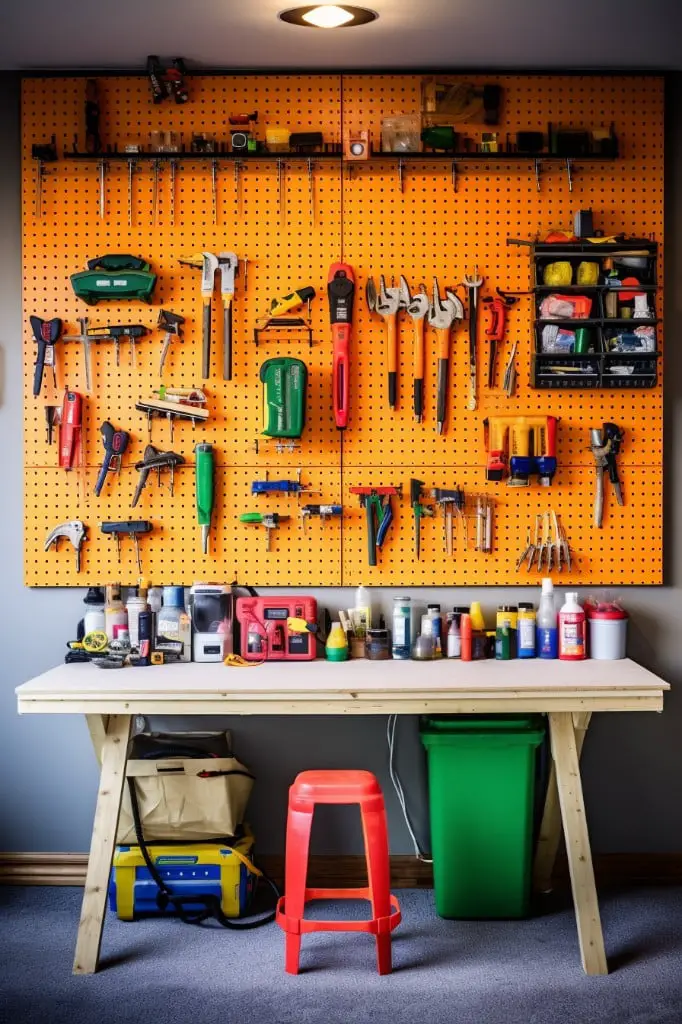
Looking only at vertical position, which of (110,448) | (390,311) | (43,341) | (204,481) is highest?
(390,311)

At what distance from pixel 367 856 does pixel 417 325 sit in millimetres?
1761

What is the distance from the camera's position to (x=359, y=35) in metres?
3.12

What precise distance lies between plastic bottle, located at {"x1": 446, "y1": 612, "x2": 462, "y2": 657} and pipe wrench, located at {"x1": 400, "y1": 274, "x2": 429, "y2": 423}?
733 mm

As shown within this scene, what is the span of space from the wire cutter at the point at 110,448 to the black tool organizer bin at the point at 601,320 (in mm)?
1447

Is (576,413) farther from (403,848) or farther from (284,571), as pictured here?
(403,848)

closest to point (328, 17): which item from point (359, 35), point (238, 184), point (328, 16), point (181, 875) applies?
point (328, 16)

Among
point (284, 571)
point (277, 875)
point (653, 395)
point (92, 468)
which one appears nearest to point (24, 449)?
point (92, 468)

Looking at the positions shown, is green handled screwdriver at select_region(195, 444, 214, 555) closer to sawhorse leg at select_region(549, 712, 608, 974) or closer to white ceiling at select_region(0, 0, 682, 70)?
white ceiling at select_region(0, 0, 682, 70)

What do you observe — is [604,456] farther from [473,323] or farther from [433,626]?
[433,626]

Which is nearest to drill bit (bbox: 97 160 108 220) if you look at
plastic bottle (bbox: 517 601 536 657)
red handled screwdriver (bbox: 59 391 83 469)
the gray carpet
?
red handled screwdriver (bbox: 59 391 83 469)

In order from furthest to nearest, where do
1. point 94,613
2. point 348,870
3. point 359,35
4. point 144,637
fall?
point 348,870 → point 94,613 → point 144,637 → point 359,35

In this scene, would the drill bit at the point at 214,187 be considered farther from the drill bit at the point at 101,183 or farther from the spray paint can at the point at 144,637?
the spray paint can at the point at 144,637

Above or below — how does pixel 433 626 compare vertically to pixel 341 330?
below

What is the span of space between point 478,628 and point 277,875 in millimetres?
1139
